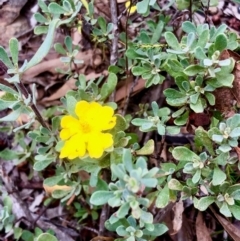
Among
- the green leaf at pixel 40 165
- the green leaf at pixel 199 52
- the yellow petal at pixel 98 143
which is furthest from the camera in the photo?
the green leaf at pixel 40 165

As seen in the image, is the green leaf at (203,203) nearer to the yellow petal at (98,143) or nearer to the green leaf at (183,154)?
the green leaf at (183,154)

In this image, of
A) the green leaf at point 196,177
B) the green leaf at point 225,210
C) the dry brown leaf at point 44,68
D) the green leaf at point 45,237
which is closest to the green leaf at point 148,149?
the green leaf at point 196,177

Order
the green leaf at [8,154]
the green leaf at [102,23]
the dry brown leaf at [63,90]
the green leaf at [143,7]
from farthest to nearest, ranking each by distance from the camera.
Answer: the dry brown leaf at [63,90]
the green leaf at [8,154]
the green leaf at [102,23]
the green leaf at [143,7]

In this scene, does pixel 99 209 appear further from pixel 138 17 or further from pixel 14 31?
pixel 14 31

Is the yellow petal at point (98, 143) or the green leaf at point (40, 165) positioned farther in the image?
the green leaf at point (40, 165)

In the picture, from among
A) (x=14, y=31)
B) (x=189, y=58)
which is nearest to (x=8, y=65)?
(x=189, y=58)

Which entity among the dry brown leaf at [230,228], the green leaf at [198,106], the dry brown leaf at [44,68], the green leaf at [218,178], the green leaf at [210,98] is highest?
the green leaf at [198,106]

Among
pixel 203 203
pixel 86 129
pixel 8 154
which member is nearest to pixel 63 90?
pixel 8 154
